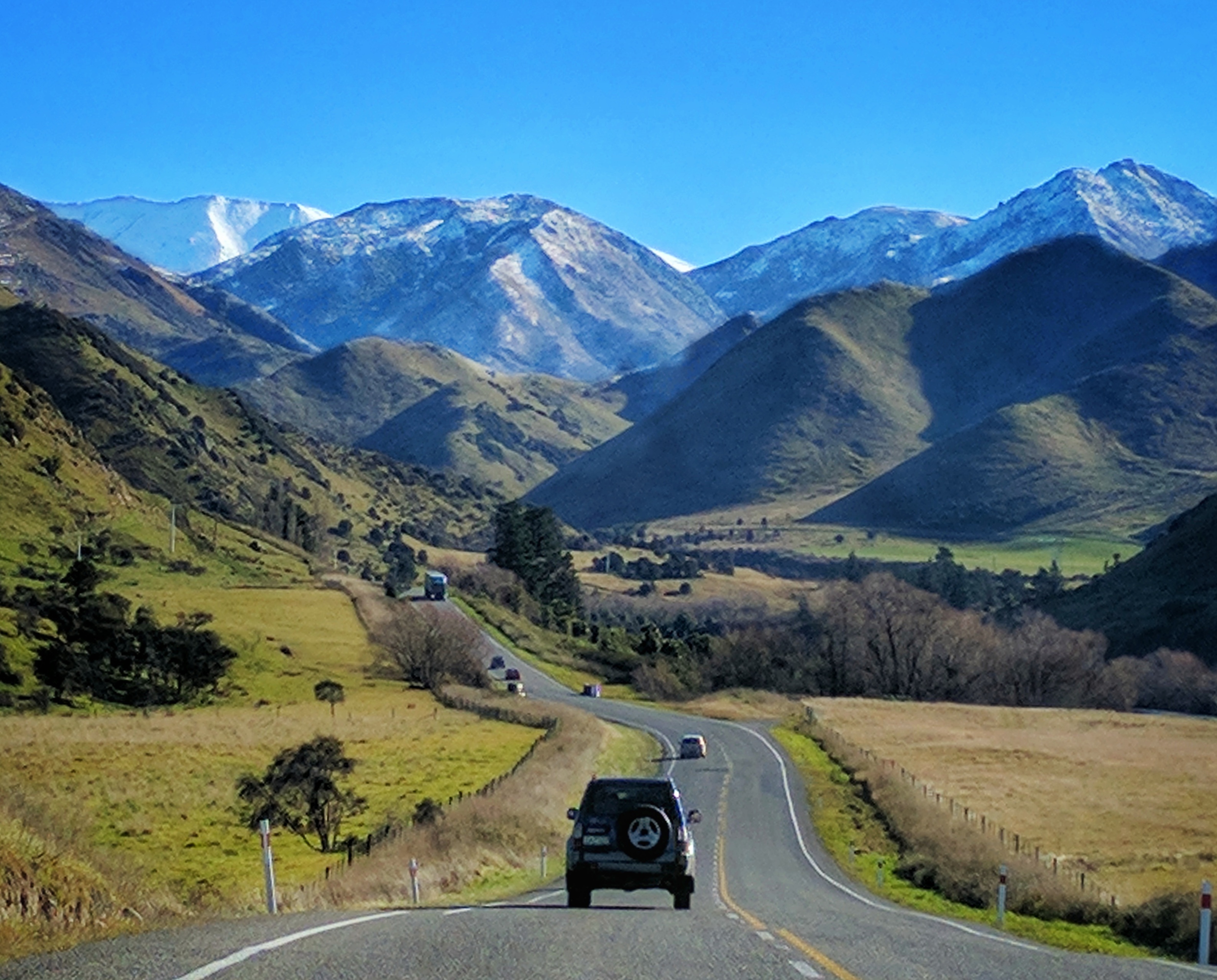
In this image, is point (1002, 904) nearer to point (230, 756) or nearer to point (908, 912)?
point (908, 912)

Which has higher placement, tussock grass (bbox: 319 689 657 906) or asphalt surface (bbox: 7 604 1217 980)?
asphalt surface (bbox: 7 604 1217 980)

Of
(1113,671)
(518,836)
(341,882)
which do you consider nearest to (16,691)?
(518,836)

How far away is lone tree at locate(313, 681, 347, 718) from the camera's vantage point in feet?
294

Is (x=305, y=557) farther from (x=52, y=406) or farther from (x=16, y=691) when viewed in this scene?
(x=16, y=691)

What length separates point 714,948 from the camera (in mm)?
15539

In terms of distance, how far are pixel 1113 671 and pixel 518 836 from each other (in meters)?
98.0

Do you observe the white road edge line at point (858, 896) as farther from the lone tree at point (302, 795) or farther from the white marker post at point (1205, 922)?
the lone tree at point (302, 795)

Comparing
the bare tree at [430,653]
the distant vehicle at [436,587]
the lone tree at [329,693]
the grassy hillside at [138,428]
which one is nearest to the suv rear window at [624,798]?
the lone tree at [329,693]

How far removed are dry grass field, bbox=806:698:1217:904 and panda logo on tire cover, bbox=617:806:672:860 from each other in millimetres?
14980

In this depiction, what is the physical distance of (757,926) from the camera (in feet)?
63.9

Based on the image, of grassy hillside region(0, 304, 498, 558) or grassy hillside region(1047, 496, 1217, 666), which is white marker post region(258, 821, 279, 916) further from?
grassy hillside region(0, 304, 498, 558)

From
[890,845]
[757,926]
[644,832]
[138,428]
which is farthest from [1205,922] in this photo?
[138,428]

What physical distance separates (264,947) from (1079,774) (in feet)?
207

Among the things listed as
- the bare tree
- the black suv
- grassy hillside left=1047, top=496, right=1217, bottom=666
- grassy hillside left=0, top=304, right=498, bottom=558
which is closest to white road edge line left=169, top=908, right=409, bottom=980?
the black suv
